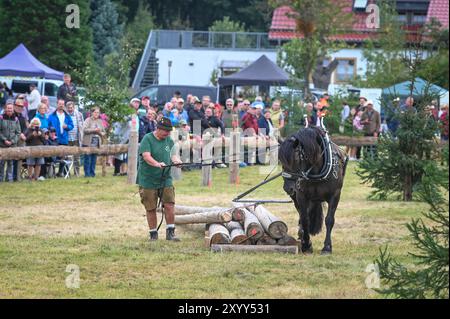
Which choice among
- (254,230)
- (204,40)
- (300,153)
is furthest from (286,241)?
(204,40)

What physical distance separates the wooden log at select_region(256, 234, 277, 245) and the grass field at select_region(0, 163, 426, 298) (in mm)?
471

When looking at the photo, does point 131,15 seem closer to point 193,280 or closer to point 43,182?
point 43,182

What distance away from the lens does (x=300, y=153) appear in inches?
544

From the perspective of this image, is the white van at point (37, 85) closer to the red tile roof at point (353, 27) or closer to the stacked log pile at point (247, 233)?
the stacked log pile at point (247, 233)

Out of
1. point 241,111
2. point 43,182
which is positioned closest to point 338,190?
point 43,182

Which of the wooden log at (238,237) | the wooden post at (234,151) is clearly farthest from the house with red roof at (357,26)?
the wooden log at (238,237)

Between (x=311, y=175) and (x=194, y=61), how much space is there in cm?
4741

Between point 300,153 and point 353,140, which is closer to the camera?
point 300,153

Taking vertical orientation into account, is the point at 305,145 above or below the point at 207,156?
above

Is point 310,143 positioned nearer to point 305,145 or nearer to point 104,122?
point 305,145

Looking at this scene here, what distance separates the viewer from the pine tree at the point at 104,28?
2405 inches

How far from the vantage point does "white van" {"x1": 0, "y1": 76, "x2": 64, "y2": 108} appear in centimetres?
3447

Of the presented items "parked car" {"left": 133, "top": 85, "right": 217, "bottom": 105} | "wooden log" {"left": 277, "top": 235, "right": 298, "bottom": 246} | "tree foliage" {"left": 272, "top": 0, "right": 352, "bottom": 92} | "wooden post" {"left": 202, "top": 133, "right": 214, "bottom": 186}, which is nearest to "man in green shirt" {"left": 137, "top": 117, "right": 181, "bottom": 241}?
"wooden log" {"left": 277, "top": 235, "right": 298, "bottom": 246}

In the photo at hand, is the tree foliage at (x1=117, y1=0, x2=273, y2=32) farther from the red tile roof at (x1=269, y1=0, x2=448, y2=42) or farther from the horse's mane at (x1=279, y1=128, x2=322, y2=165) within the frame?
the horse's mane at (x1=279, y1=128, x2=322, y2=165)
